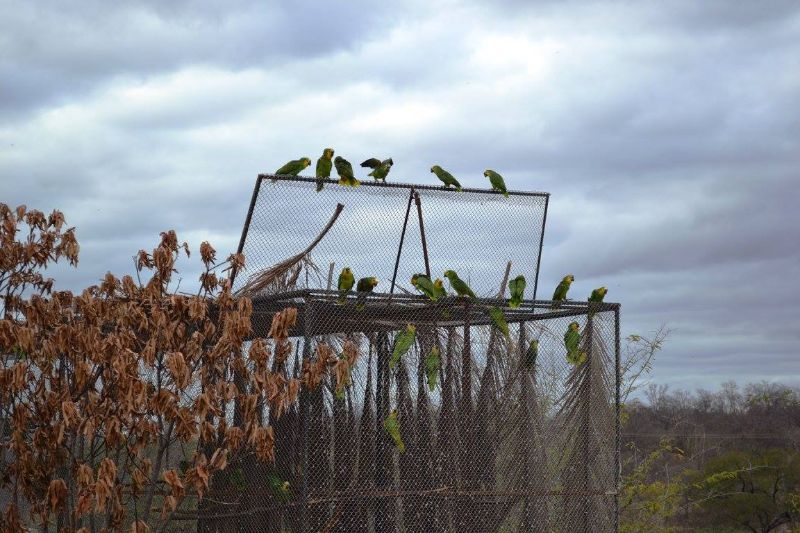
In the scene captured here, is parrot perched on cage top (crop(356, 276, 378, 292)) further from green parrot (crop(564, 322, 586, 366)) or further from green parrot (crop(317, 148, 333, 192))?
green parrot (crop(564, 322, 586, 366))

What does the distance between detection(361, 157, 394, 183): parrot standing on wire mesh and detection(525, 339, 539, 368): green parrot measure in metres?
1.88

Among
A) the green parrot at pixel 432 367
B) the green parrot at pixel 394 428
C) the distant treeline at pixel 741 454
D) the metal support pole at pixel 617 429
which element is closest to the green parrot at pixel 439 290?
the green parrot at pixel 432 367

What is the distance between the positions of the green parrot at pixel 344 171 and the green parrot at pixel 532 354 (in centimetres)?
205

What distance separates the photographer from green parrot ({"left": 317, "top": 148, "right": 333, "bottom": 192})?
29.6ft

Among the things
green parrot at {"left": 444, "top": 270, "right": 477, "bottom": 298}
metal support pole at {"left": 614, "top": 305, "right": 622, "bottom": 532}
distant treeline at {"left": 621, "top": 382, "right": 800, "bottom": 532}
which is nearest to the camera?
green parrot at {"left": 444, "top": 270, "right": 477, "bottom": 298}

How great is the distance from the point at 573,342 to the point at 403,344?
63.3 inches

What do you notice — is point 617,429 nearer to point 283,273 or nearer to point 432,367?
point 432,367

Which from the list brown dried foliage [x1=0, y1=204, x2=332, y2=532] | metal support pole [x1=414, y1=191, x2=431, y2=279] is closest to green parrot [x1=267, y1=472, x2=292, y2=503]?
brown dried foliage [x1=0, y1=204, x2=332, y2=532]

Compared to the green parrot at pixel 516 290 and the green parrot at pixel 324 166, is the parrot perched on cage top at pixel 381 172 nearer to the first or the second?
the green parrot at pixel 324 166

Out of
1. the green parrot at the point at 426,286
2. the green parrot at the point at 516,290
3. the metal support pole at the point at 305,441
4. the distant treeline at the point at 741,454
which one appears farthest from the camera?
the distant treeline at the point at 741,454

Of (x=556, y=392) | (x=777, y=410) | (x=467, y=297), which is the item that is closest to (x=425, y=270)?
(x=467, y=297)

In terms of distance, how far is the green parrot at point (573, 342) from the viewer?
31.0 ft

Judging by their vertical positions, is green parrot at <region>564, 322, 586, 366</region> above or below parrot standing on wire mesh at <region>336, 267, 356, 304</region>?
below

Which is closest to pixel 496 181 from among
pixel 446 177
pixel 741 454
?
pixel 446 177
